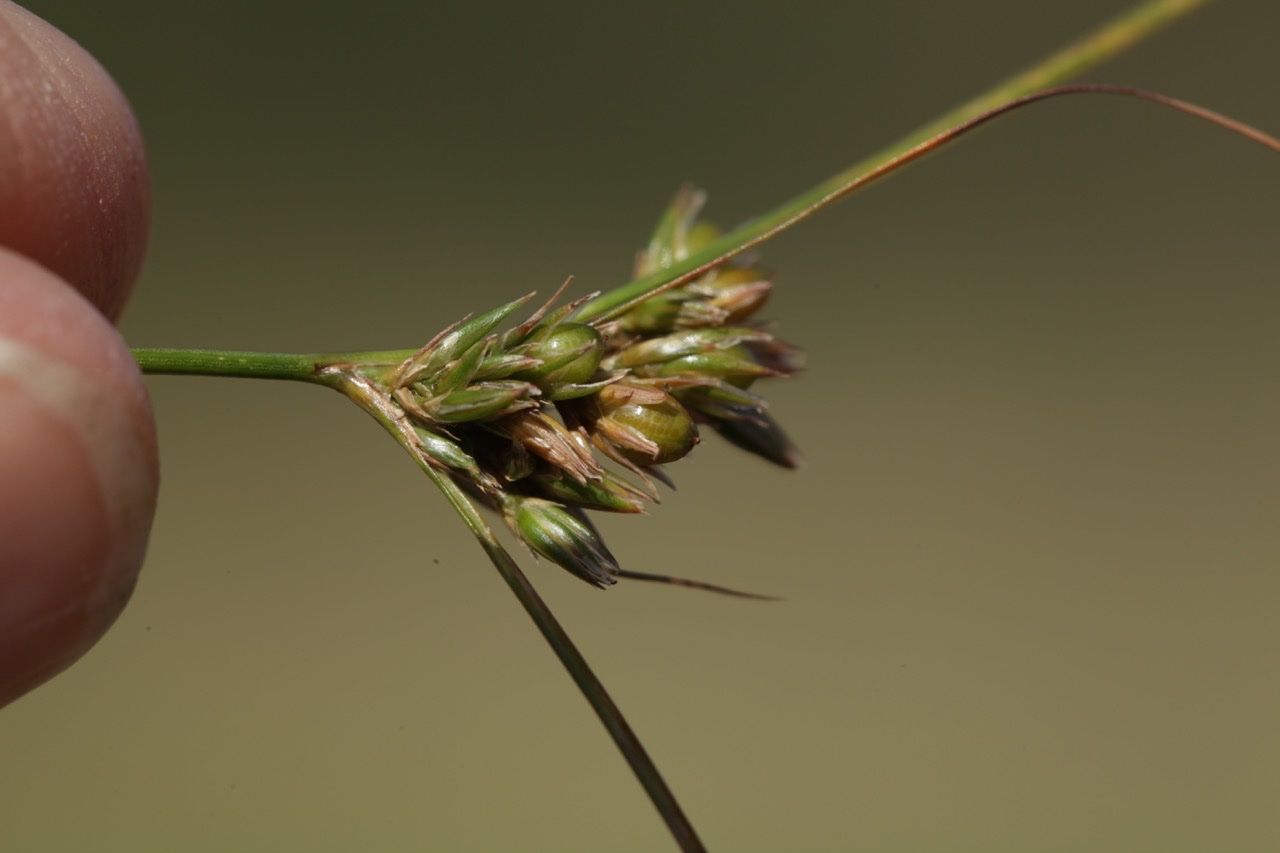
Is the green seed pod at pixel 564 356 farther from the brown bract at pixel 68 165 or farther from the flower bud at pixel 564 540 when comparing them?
the brown bract at pixel 68 165

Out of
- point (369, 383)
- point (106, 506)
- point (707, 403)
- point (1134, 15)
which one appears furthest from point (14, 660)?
point (1134, 15)

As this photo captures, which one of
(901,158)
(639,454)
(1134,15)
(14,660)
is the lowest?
(14,660)

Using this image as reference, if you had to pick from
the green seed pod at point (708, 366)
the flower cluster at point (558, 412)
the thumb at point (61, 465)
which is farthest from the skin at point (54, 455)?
the green seed pod at point (708, 366)

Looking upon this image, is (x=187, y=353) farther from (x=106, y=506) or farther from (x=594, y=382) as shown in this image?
(x=594, y=382)

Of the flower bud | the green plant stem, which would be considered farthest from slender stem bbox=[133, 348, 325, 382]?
the flower bud

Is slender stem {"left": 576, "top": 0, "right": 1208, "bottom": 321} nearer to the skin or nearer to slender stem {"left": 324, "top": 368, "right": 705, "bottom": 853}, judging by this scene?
slender stem {"left": 324, "top": 368, "right": 705, "bottom": 853}

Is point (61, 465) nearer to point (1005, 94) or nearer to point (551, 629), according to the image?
point (551, 629)

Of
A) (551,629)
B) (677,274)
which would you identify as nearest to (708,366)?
(677,274)
